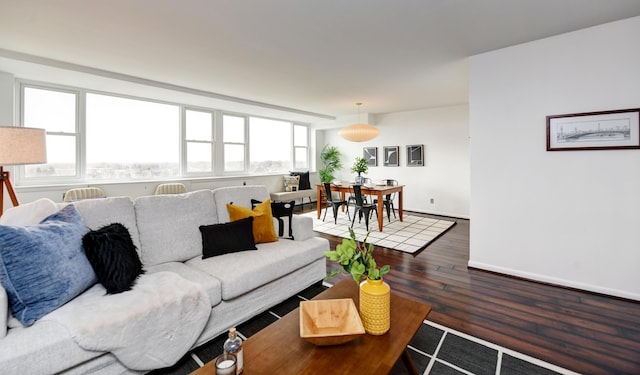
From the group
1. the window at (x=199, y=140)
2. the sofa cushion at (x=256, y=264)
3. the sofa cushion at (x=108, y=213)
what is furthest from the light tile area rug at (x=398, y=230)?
the sofa cushion at (x=108, y=213)

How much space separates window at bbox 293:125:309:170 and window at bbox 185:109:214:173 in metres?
2.71

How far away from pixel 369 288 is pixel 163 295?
4.03ft

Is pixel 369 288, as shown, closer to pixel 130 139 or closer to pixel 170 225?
pixel 170 225

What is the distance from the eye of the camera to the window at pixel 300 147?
8.63m

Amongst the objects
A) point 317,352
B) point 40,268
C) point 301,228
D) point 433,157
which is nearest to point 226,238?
point 301,228

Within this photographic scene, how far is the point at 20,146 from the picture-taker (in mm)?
2033

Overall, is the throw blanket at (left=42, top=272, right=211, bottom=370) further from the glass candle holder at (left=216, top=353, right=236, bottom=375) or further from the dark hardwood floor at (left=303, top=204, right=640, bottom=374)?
the dark hardwood floor at (left=303, top=204, right=640, bottom=374)

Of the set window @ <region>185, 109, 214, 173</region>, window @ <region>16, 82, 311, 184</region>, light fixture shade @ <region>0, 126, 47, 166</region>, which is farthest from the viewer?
window @ <region>185, 109, 214, 173</region>

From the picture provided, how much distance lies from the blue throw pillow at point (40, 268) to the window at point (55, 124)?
375cm

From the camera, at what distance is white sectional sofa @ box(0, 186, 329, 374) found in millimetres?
1373

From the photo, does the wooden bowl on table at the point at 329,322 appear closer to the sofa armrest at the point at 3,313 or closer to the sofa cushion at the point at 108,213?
the sofa armrest at the point at 3,313

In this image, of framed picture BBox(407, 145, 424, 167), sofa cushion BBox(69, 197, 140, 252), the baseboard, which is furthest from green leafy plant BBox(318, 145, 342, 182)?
sofa cushion BBox(69, 197, 140, 252)

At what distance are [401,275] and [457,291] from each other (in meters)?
0.58

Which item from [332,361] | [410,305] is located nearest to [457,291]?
[410,305]
